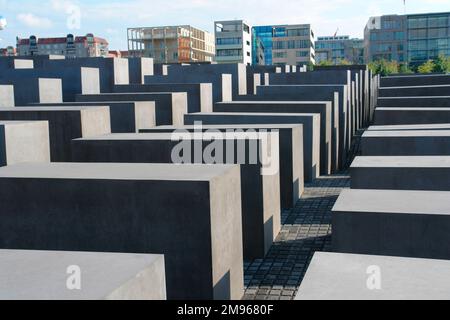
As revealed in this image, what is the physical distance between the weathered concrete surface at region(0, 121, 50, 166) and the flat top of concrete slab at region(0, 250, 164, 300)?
622 centimetres

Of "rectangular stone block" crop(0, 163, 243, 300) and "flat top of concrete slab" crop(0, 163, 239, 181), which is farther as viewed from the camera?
"flat top of concrete slab" crop(0, 163, 239, 181)

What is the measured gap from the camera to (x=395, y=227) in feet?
26.1

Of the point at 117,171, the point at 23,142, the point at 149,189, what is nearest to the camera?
the point at 149,189

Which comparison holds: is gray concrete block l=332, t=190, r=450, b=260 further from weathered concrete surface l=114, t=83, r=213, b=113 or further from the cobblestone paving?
weathered concrete surface l=114, t=83, r=213, b=113

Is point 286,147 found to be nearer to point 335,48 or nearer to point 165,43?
point 165,43

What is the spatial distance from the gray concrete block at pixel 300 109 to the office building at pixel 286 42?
9509cm

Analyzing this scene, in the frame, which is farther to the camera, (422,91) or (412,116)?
(422,91)

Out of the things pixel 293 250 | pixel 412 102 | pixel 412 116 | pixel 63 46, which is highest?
pixel 63 46

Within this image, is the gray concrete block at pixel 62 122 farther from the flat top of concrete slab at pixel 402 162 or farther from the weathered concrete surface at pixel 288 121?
the flat top of concrete slab at pixel 402 162

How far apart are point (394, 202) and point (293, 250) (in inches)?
177

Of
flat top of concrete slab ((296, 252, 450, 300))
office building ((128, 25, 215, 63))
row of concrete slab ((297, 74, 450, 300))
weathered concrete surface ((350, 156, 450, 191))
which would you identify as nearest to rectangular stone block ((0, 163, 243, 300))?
row of concrete slab ((297, 74, 450, 300))

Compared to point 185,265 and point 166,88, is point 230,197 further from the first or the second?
point 166,88

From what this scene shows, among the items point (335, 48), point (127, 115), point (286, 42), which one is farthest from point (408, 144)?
point (335, 48)

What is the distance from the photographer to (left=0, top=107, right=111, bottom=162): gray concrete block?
15.8 m
